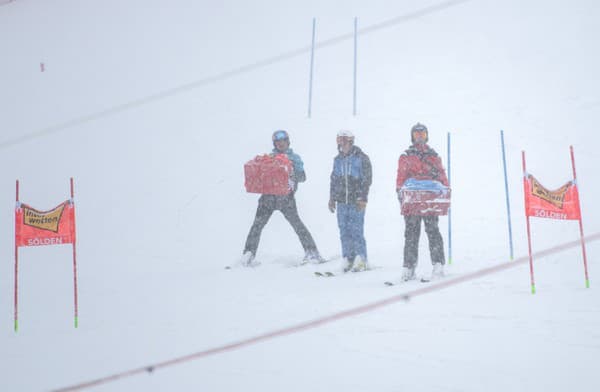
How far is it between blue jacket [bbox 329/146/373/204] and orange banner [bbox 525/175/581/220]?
165 cm

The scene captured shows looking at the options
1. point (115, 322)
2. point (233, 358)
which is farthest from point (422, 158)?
point (115, 322)

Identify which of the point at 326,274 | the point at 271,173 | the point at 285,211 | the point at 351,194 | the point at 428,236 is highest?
the point at 271,173

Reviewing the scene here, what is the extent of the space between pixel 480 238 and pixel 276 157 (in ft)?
9.24

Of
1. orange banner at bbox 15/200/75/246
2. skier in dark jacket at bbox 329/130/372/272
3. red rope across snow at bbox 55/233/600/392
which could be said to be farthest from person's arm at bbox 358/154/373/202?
orange banner at bbox 15/200/75/246

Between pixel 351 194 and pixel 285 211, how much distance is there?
90 cm

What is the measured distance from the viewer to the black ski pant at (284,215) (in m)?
7.55

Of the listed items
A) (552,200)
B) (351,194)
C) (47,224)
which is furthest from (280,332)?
(552,200)

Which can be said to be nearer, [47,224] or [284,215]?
[47,224]

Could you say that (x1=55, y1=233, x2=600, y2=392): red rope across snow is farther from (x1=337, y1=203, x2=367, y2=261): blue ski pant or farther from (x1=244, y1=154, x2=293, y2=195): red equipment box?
(x1=244, y1=154, x2=293, y2=195): red equipment box

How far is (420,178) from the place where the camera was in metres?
6.38

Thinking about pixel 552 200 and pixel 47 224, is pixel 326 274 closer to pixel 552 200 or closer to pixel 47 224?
pixel 552 200

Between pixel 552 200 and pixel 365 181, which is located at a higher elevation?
pixel 365 181

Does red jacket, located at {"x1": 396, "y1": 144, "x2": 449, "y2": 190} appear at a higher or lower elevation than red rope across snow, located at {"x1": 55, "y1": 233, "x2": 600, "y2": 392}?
higher

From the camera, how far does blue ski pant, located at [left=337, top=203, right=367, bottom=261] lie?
23.1ft
